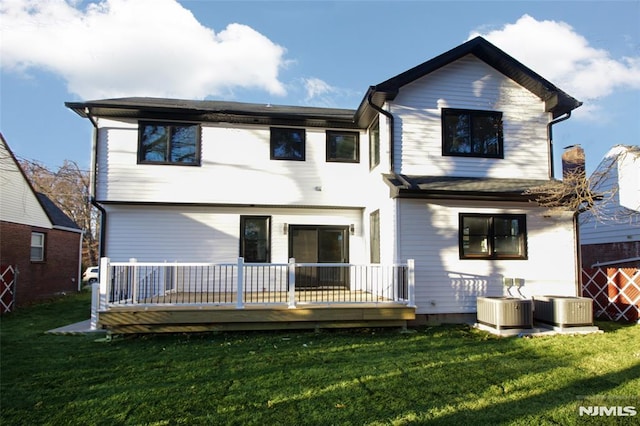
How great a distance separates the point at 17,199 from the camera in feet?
43.9

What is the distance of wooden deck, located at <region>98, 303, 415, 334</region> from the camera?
717 cm

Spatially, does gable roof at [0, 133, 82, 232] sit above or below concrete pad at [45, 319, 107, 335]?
above

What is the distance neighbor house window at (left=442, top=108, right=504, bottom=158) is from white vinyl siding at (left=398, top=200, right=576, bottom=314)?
1.39 metres

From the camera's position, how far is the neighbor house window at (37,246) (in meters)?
14.5

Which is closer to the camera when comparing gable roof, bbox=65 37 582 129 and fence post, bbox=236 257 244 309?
fence post, bbox=236 257 244 309

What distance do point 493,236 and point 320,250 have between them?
4.30 metres

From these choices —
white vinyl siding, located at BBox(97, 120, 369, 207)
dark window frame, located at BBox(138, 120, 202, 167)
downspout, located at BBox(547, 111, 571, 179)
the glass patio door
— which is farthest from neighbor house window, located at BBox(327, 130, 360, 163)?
downspout, located at BBox(547, 111, 571, 179)

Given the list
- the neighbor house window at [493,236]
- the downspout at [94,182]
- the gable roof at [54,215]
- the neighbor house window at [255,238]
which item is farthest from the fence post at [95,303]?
the gable roof at [54,215]

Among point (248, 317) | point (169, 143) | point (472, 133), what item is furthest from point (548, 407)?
point (169, 143)

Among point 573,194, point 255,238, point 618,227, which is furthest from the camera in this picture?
point 618,227

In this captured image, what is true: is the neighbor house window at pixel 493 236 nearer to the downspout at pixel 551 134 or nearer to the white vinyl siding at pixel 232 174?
the downspout at pixel 551 134

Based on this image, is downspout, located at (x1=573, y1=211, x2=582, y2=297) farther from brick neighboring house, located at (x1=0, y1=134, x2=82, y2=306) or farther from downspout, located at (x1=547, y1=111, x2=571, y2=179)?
brick neighboring house, located at (x1=0, y1=134, x2=82, y2=306)

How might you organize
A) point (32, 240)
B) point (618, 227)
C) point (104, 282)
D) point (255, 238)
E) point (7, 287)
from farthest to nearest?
1. point (32, 240)
2. point (618, 227)
3. point (7, 287)
4. point (255, 238)
5. point (104, 282)

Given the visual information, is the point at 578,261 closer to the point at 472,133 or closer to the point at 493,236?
the point at 493,236
